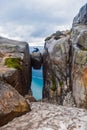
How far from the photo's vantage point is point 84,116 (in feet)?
50.4

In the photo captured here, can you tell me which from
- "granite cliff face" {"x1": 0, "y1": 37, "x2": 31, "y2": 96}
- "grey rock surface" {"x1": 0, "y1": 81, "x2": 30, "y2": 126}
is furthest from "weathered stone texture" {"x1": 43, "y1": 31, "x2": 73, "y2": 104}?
"grey rock surface" {"x1": 0, "y1": 81, "x2": 30, "y2": 126}

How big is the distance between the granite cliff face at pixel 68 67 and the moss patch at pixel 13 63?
447 cm

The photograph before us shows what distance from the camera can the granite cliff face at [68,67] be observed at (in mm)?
21719

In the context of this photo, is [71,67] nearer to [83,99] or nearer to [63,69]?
[63,69]

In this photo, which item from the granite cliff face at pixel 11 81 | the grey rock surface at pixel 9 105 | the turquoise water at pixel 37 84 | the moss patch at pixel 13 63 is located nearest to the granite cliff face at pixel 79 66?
the granite cliff face at pixel 11 81

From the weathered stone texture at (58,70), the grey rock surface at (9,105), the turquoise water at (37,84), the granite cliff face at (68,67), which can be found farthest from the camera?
the turquoise water at (37,84)

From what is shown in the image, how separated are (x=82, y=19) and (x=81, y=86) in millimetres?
9924

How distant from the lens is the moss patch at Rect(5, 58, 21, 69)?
75.9 ft

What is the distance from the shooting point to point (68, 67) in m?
26.1

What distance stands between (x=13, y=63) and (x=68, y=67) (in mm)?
5722

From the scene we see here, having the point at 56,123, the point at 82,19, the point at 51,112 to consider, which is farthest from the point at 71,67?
the point at 56,123

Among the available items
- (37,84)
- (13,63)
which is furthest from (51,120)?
(37,84)

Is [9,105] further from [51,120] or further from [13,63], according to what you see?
[13,63]

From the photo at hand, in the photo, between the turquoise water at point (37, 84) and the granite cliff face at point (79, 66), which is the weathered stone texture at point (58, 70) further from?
the turquoise water at point (37, 84)
